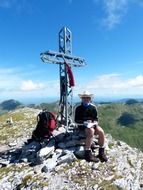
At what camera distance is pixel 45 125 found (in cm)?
2034

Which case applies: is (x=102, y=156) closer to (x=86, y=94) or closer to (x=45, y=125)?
(x=86, y=94)

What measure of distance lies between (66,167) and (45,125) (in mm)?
4441

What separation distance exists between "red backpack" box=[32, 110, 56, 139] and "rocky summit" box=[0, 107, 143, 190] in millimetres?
539

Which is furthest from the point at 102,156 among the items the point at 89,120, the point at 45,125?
the point at 45,125

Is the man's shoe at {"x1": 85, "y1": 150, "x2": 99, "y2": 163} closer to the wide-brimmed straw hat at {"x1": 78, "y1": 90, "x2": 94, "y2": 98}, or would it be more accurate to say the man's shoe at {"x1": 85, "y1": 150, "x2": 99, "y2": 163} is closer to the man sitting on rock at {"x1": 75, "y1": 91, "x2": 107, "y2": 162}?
the man sitting on rock at {"x1": 75, "y1": 91, "x2": 107, "y2": 162}

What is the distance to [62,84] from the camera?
23.8 metres

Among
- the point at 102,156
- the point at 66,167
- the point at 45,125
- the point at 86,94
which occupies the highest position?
the point at 86,94

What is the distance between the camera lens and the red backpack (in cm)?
2030

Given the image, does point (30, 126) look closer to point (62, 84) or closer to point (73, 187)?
point (62, 84)

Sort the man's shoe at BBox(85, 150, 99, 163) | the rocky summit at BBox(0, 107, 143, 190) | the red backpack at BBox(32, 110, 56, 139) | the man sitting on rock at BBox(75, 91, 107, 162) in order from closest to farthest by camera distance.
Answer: the rocky summit at BBox(0, 107, 143, 190), the man's shoe at BBox(85, 150, 99, 163), the man sitting on rock at BBox(75, 91, 107, 162), the red backpack at BBox(32, 110, 56, 139)

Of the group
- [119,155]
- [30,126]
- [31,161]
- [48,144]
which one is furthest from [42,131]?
[30,126]

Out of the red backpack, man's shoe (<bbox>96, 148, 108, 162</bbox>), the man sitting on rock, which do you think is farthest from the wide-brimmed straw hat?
the red backpack

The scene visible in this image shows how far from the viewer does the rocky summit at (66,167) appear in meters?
15.2

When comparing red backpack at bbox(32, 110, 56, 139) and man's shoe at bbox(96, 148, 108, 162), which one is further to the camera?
red backpack at bbox(32, 110, 56, 139)
